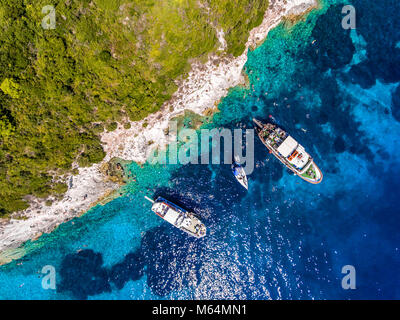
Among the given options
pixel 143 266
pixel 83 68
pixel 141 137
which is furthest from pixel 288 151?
pixel 83 68

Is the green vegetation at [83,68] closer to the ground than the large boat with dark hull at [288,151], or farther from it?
farther from it

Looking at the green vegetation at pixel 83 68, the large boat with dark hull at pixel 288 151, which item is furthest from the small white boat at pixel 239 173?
the green vegetation at pixel 83 68

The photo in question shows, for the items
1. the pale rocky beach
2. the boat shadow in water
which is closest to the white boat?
the boat shadow in water

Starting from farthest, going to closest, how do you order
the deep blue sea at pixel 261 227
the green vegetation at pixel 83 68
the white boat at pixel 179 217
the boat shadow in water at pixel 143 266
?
the boat shadow in water at pixel 143 266 → the deep blue sea at pixel 261 227 → the white boat at pixel 179 217 → the green vegetation at pixel 83 68

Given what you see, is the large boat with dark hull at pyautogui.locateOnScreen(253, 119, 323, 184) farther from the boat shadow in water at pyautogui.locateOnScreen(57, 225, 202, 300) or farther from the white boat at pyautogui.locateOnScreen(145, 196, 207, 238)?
the boat shadow in water at pyautogui.locateOnScreen(57, 225, 202, 300)

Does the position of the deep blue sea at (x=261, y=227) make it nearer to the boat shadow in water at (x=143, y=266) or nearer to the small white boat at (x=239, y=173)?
the boat shadow in water at (x=143, y=266)

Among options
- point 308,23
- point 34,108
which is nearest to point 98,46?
point 34,108
